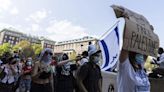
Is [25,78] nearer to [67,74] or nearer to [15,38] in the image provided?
[67,74]

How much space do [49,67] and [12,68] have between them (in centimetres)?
313

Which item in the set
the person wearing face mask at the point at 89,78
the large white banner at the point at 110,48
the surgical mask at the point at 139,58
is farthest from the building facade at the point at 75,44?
the surgical mask at the point at 139,58

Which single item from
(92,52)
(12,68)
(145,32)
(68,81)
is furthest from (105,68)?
(145,32)

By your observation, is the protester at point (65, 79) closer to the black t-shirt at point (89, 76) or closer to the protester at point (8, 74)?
the black t-shirt at point (89, 76)

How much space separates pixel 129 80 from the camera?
388 centimetres

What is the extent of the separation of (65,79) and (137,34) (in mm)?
3922

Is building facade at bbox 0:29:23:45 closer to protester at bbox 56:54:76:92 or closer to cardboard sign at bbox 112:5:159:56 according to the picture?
protester at bbox 56:54:76:92

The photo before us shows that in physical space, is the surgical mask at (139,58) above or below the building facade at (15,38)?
below

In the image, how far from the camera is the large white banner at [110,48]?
7.46 meters

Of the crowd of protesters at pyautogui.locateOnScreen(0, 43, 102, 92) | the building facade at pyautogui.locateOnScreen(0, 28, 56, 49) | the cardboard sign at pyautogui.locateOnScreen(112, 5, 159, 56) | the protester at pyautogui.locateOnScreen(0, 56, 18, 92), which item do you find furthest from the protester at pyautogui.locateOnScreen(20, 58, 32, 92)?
the building facade at pyautogui.locateOnScreen(0, 28, 56, 49)

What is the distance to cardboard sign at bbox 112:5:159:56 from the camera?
383 centimetres

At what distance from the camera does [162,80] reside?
282 inches

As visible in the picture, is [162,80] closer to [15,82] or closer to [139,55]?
[139,55]

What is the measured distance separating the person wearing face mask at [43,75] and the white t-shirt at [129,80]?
2787 mm
